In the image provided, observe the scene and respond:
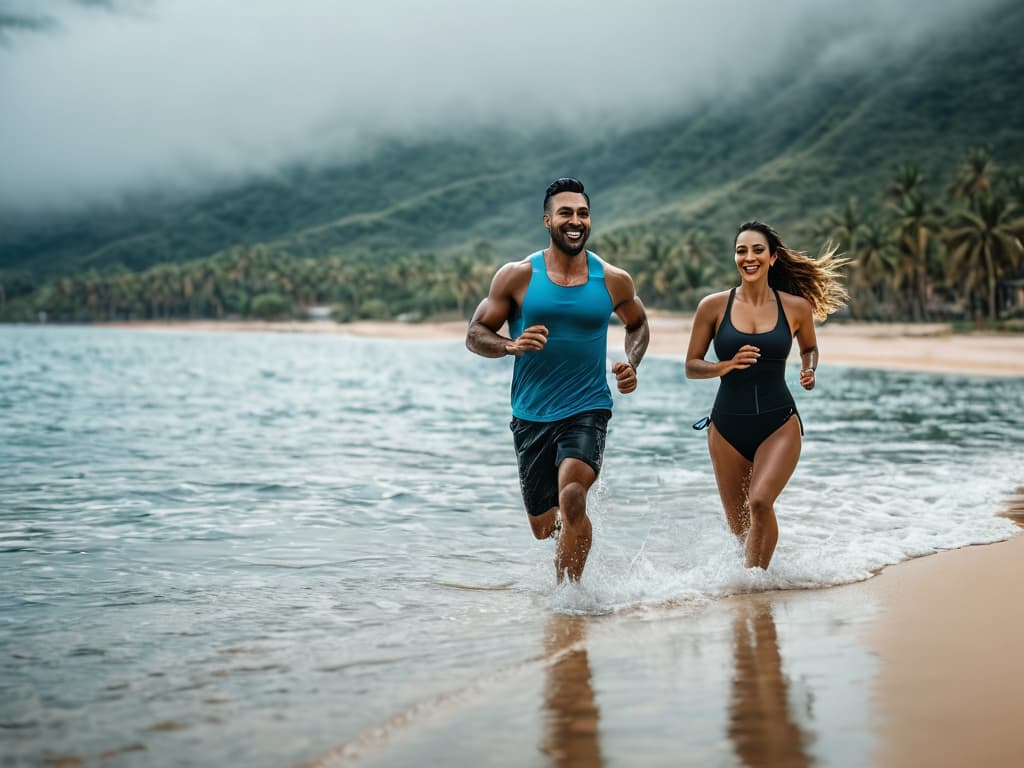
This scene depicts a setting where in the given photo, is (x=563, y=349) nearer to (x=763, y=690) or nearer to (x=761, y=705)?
(x=763, y=690)

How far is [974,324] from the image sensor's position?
67625 millimetres

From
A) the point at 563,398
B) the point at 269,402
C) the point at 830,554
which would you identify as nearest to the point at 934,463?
the point at 830,554

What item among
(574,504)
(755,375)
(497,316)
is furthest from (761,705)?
(497,316)

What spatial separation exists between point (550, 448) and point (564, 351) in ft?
→ 1.92

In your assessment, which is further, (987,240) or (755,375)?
(987,240)

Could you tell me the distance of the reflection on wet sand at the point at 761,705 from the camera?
3764mm

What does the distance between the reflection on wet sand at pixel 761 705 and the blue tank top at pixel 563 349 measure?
1.51 meters

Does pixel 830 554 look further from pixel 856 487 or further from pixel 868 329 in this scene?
pixel 868 329

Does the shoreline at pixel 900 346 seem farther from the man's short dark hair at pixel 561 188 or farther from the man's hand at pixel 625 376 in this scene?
the man's short dark hair at pixel 561 188

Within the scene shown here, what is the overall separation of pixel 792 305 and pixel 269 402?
79.1ft

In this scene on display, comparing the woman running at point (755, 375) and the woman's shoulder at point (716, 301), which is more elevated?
the woman's shoulder at point (716, 301)

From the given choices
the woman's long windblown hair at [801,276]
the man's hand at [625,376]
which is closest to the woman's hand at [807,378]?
the woman's long windblown hair at [801,276]

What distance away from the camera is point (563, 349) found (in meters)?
5.94

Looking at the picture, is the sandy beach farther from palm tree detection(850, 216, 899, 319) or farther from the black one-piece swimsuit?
palm tree detection(850, 216, 899, 319)
